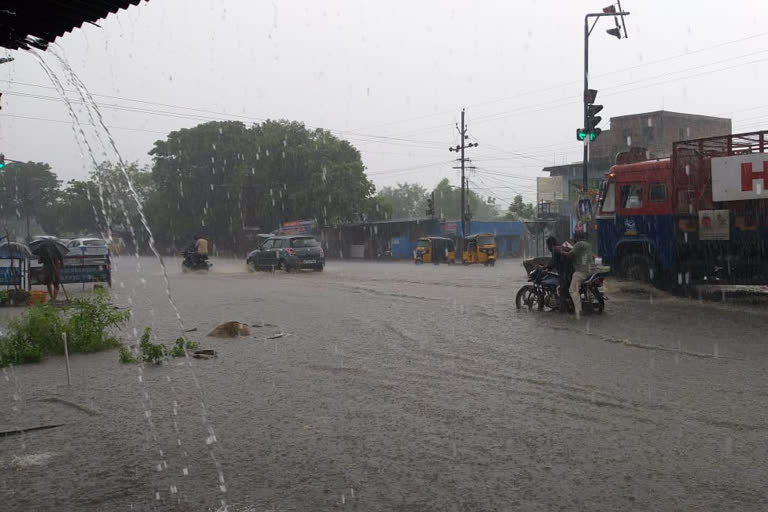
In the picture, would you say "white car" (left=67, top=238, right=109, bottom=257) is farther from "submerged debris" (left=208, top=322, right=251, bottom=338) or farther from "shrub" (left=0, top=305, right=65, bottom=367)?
"shrub" (left=0, top=305, right=65, bottom=367)

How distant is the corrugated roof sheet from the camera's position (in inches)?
166

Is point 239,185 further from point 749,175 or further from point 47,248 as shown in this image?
point 749,175

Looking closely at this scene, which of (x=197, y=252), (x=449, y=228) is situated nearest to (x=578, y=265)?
(x=197, y=252)

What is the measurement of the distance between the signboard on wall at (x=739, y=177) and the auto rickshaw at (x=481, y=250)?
2363cm

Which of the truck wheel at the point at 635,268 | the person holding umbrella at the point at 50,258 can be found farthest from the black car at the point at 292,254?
the truck wheel at the point at 635,268

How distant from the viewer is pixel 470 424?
5.82 metres

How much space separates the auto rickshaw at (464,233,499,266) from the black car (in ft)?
38.9

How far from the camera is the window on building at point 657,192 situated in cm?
1625

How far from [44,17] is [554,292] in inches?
425

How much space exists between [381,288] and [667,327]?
10.3m

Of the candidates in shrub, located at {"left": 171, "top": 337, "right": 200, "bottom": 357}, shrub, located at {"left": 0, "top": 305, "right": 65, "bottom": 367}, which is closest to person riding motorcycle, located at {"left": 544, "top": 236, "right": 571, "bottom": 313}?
shrub, located at {"left": 171, "top": 337, "right": 200, "bottom": 357}

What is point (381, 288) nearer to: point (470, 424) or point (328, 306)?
point (328, 306)

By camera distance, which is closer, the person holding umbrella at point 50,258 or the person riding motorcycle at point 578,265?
the person riding motorcycle at point 578,265

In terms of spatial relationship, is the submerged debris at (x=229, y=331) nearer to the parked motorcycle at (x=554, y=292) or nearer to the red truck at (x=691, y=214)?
the parked motorcycle at (x=554, y=292)
